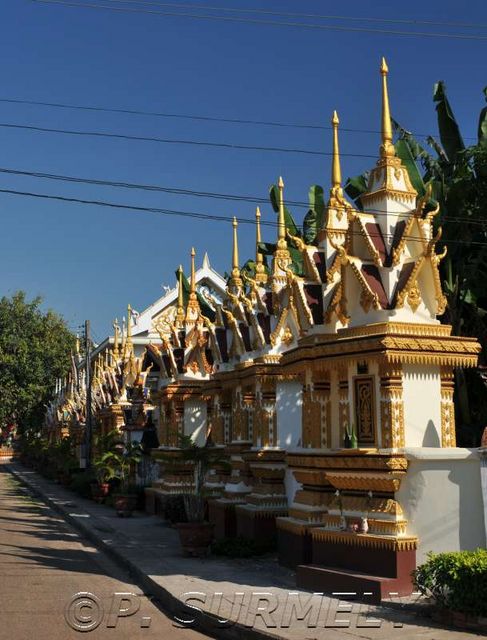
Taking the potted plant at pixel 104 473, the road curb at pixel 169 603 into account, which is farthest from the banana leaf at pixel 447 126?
the potted plant at pixel 104 473

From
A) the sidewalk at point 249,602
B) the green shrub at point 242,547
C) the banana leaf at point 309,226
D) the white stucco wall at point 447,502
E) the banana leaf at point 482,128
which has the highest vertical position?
the banana leaf at point 482,128

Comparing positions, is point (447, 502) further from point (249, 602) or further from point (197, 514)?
point (197, 514)

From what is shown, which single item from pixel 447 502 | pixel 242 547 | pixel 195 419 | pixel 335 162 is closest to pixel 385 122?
pixel 335 162

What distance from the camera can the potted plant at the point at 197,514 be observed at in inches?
643

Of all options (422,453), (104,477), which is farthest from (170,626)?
(104,477)

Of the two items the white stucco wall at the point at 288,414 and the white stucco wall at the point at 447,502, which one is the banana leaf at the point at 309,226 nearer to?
the white stucco wall at the point at 288,414

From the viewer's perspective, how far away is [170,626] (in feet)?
36.6

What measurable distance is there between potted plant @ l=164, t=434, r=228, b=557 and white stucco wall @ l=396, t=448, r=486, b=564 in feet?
18.8

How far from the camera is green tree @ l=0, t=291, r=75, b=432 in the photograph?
197ft

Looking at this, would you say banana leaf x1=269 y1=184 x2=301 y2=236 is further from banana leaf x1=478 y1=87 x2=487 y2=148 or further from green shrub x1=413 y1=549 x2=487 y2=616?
green shrub x1=413 y1=549 x2=487 y2=616

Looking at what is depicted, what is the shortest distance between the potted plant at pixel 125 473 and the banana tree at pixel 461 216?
10.9 m

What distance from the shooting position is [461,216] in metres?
21.0

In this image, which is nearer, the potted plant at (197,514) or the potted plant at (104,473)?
the potted plant at (197,514)

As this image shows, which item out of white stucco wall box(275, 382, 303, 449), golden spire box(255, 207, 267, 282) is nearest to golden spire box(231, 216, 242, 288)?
golden spire box(255, 207, 267, 282)
